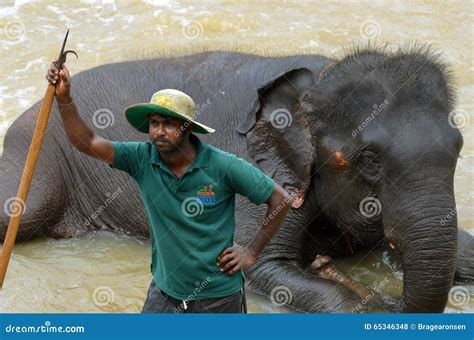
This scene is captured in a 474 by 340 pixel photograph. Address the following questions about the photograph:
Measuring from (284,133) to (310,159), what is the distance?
0.89 ft

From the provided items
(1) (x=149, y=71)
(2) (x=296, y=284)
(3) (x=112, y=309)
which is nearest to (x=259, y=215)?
(2) (x=296, y=284)

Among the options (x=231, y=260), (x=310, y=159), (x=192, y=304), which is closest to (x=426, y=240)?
(x=310, y=159)

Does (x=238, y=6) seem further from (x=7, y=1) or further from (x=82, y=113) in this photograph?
(x=82, y=113)

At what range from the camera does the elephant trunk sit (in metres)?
5.56

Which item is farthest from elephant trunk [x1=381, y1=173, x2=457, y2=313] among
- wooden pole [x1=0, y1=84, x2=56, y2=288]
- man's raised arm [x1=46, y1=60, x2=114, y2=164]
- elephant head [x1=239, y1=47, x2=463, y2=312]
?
wooden pole [x1=0, y1=84, x2=56, y2=288]

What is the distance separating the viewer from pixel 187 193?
468 cm

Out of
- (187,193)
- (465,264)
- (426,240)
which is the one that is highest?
(187,193)

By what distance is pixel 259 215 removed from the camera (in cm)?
696

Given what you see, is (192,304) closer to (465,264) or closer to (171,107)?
(171,107)

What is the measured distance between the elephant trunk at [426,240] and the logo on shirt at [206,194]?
1.45m

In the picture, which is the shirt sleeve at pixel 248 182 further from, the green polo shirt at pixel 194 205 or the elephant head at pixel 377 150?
the elephant head at pixel 377 150

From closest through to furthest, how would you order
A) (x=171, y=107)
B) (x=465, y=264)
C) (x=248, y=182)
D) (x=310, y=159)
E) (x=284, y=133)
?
(x=171, y=107)
(x=248, y=182)
(x=310, y=159)
(x=284, y=133)
(x=465, y=264)

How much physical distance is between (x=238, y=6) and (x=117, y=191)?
598 centimetres

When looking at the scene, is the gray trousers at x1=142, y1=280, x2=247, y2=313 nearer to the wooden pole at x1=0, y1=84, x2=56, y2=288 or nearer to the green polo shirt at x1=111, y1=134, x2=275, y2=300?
the green polo shirt at x1=111, y1=134, x2=275, y2=300
